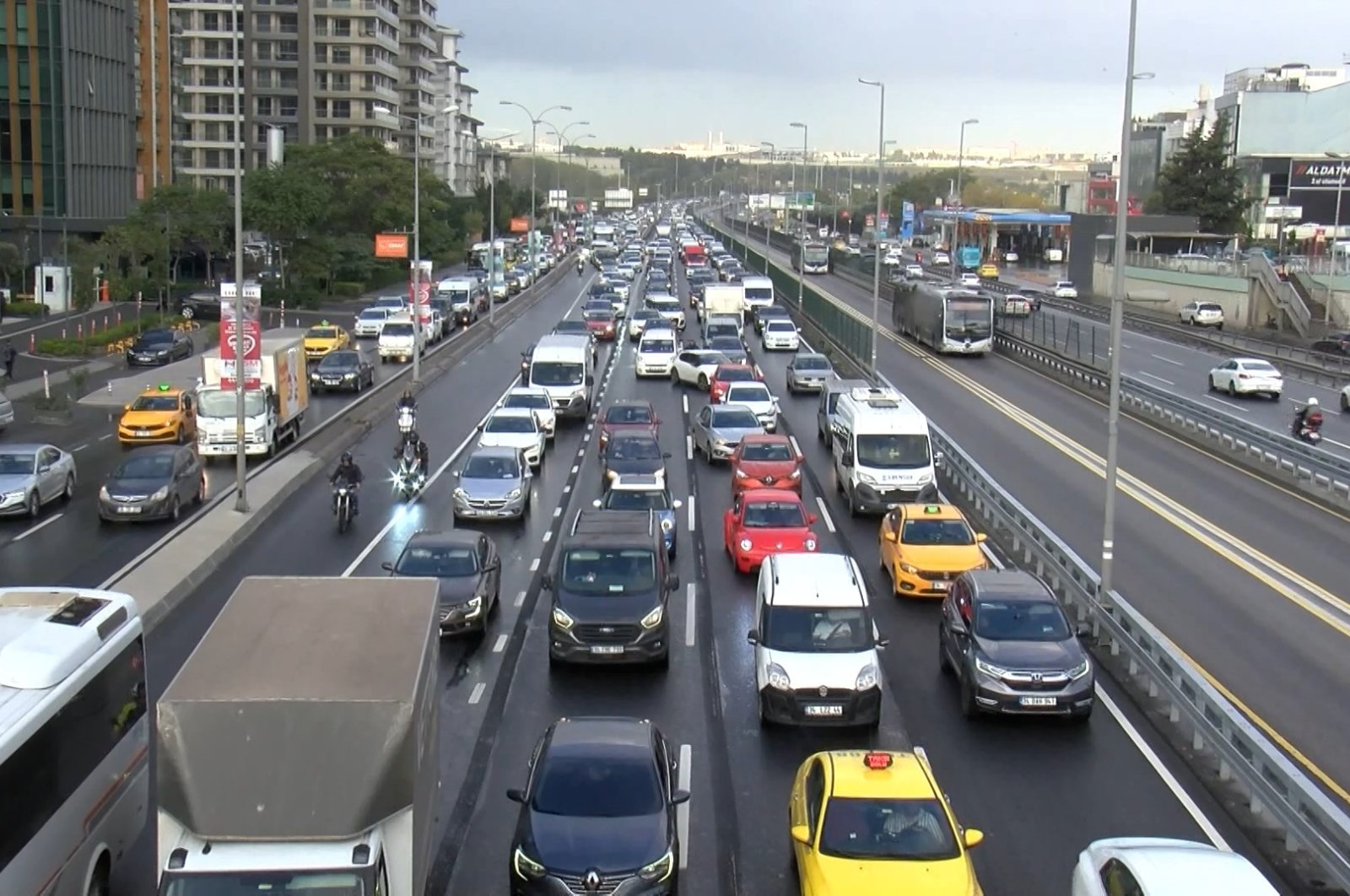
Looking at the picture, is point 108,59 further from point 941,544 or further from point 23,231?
point 941,544

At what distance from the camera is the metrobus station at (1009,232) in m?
135

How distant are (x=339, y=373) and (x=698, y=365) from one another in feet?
39.2

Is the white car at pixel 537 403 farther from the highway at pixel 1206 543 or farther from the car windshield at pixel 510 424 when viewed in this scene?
the highway at pixel 1206 543

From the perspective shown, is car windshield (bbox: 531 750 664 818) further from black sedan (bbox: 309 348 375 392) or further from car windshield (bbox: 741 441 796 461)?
black sedan (bbox: 309 348 375 392)

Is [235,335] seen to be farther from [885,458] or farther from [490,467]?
[885,458]

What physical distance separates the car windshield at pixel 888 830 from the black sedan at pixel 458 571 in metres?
9.23

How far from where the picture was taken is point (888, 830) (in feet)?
37.9

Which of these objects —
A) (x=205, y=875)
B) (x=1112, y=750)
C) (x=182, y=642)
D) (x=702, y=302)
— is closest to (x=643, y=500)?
(x=182, y=642)

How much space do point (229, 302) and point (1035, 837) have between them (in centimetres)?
2079

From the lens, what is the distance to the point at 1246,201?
109 meters

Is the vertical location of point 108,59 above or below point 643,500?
above

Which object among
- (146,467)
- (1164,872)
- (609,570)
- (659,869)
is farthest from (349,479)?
(1164,872)

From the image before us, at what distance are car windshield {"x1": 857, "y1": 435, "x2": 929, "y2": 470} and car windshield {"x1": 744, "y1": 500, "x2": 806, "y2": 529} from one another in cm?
514

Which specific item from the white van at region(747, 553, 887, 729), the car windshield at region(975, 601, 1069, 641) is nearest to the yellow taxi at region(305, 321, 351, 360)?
the white van at region(747, 553, 887, 729)
